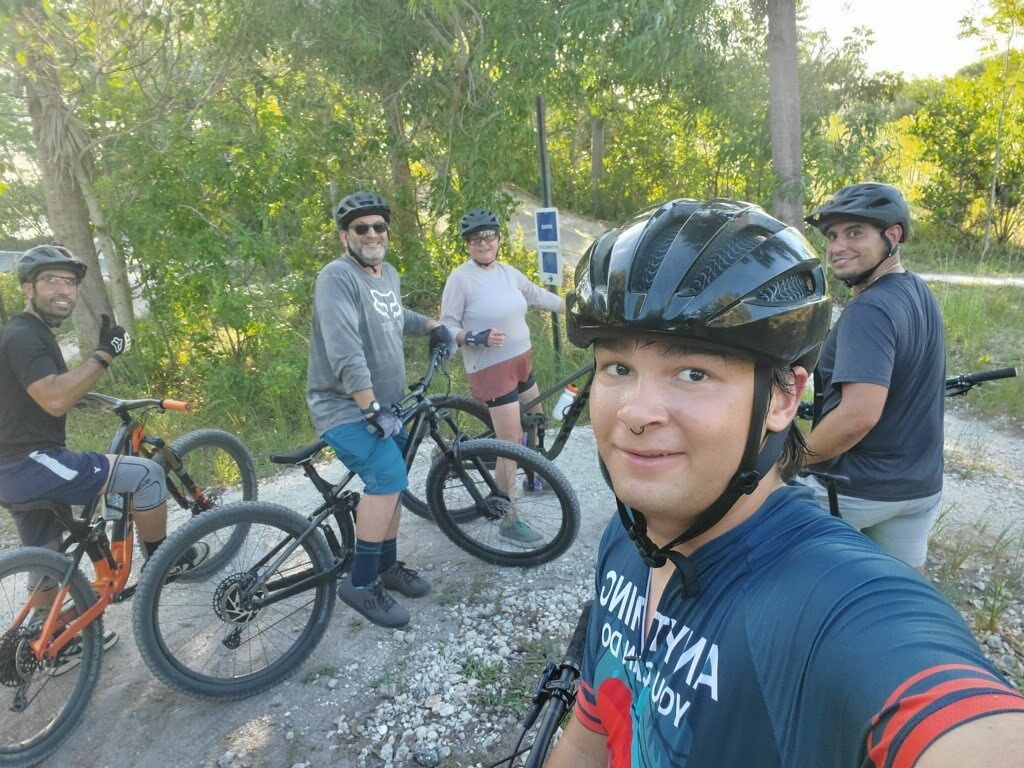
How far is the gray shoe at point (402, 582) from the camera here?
12.2 feet

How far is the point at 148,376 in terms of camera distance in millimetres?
7852

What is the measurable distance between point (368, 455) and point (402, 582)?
91cm

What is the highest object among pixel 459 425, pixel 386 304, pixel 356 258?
pixel 356 258

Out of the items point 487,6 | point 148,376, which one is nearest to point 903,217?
point 487,6

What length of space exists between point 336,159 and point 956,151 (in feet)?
44.0

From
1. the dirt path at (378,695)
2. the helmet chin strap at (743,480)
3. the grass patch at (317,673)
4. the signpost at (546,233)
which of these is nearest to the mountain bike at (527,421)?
the dirt path at (378,695)

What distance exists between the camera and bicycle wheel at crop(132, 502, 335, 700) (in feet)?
9.50

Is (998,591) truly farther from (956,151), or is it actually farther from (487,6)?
(956,151)

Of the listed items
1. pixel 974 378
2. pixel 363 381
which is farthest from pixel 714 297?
pixel 974 378

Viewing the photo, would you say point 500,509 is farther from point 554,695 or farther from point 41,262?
point 41,262

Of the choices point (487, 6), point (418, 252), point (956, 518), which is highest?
point (487, 6)

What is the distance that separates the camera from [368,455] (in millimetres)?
3293

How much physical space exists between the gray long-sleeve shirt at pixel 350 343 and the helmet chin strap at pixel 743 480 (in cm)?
230

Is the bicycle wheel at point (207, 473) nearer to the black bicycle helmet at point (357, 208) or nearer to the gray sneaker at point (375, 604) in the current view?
the gray sneaker at point (375, 604)
